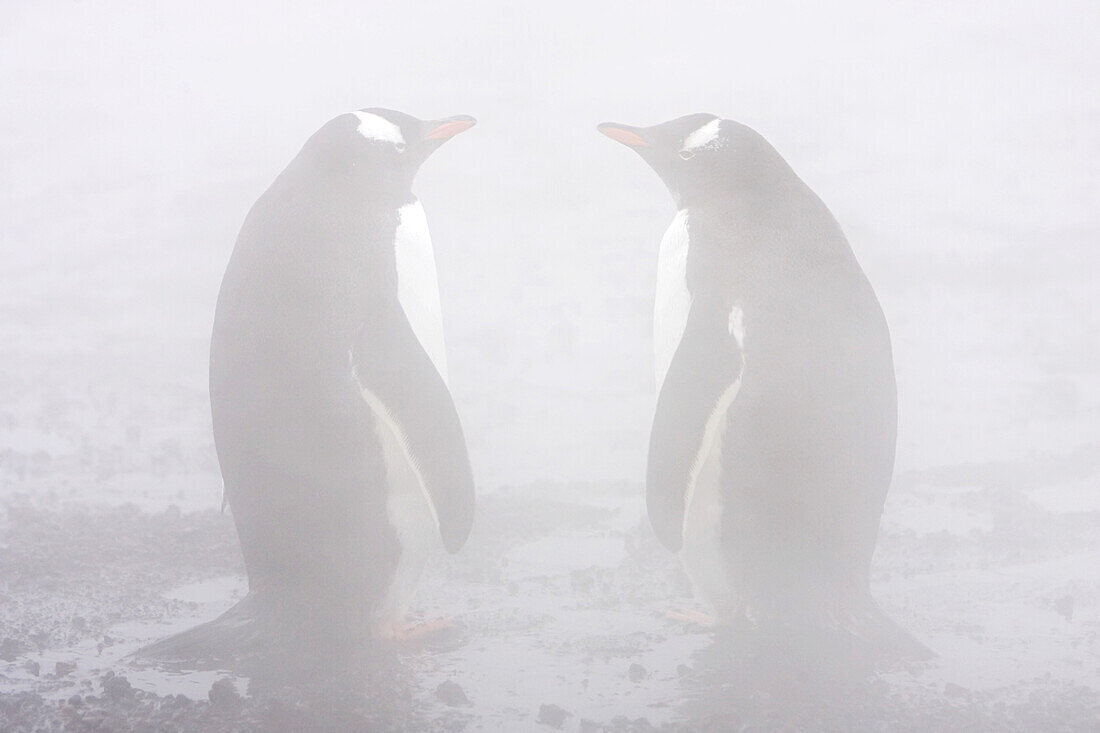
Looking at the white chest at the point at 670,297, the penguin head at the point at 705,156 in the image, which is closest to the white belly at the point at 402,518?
the white chest at the point at 670,297

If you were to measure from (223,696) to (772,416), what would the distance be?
93 centimetres

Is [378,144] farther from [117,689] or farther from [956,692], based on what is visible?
[956,692]

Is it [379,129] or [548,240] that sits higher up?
[379,129]

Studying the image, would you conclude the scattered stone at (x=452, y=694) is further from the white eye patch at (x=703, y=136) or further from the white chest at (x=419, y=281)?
the white eye patch at (x=703, y=136)

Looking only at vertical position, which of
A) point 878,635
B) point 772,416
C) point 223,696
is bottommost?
point 878,635

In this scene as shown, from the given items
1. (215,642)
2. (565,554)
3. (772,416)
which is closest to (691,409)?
(772,416)

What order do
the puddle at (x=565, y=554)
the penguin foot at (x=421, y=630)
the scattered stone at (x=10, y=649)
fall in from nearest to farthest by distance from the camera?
the scattered stone at (x=10, y=649)
the penguin foot at (x=421, y=630)
the puddle at (x=565, y=554)

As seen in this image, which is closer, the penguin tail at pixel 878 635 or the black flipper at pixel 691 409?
the penguin tail at pixel 878 635

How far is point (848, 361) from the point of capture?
5.10 feet

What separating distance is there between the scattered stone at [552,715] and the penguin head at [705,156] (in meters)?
0.91

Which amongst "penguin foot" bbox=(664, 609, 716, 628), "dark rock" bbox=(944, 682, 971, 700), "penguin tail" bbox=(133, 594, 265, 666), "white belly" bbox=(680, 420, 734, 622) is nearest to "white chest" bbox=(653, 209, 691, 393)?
"white belly" bbox=(680, 420, 734, 622)

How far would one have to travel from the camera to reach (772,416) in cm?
154

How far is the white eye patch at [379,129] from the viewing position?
63.2 inches

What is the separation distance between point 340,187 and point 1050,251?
1382 mm
